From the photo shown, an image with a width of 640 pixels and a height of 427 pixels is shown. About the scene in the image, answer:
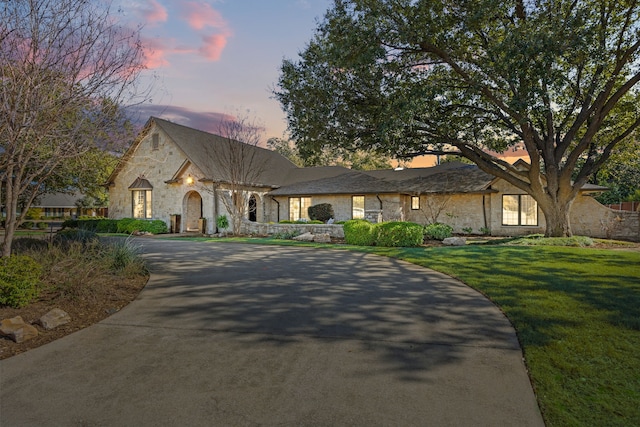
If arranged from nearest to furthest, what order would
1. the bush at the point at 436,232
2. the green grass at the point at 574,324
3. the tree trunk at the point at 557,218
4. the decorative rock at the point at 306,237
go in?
the green grass at the point at 574,324
the tree trunk at the point at 557,218
the decorative rock at the point at 306,237
the bush at the point at 436,232

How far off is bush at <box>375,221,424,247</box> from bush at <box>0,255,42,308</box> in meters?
11.9

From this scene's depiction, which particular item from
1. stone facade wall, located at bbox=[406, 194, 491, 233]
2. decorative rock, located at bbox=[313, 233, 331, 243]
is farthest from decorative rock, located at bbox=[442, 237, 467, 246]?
stone facade wall, located at bbox=[406, 194, 491, 233]

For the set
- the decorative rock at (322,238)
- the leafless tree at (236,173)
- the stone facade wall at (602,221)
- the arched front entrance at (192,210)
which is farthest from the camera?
the arched front entrance at (192,210)

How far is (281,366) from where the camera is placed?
384cm

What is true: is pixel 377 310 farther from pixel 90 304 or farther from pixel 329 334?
pixel 90 304

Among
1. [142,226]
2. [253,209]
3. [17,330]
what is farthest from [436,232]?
[142,226]

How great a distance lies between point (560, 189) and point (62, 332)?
18.5m

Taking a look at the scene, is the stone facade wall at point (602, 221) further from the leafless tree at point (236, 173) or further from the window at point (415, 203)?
the leafless tree at point (236, 173)

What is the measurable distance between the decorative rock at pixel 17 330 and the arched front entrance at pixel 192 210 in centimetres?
2085

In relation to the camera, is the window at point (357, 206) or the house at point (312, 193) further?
the window at point (357, 206)

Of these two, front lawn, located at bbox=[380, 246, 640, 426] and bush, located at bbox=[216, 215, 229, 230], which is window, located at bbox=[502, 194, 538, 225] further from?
bush, located at bbox=[216, 215, 229, 230]

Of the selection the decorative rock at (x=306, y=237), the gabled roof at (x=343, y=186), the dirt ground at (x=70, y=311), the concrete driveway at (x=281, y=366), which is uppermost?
the gabled roof at (x=343, y=186)

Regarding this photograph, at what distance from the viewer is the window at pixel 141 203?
26.5 m

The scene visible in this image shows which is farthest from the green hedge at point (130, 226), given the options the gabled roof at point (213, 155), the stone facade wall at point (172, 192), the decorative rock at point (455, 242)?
the decorative rock at point (455, 242)
